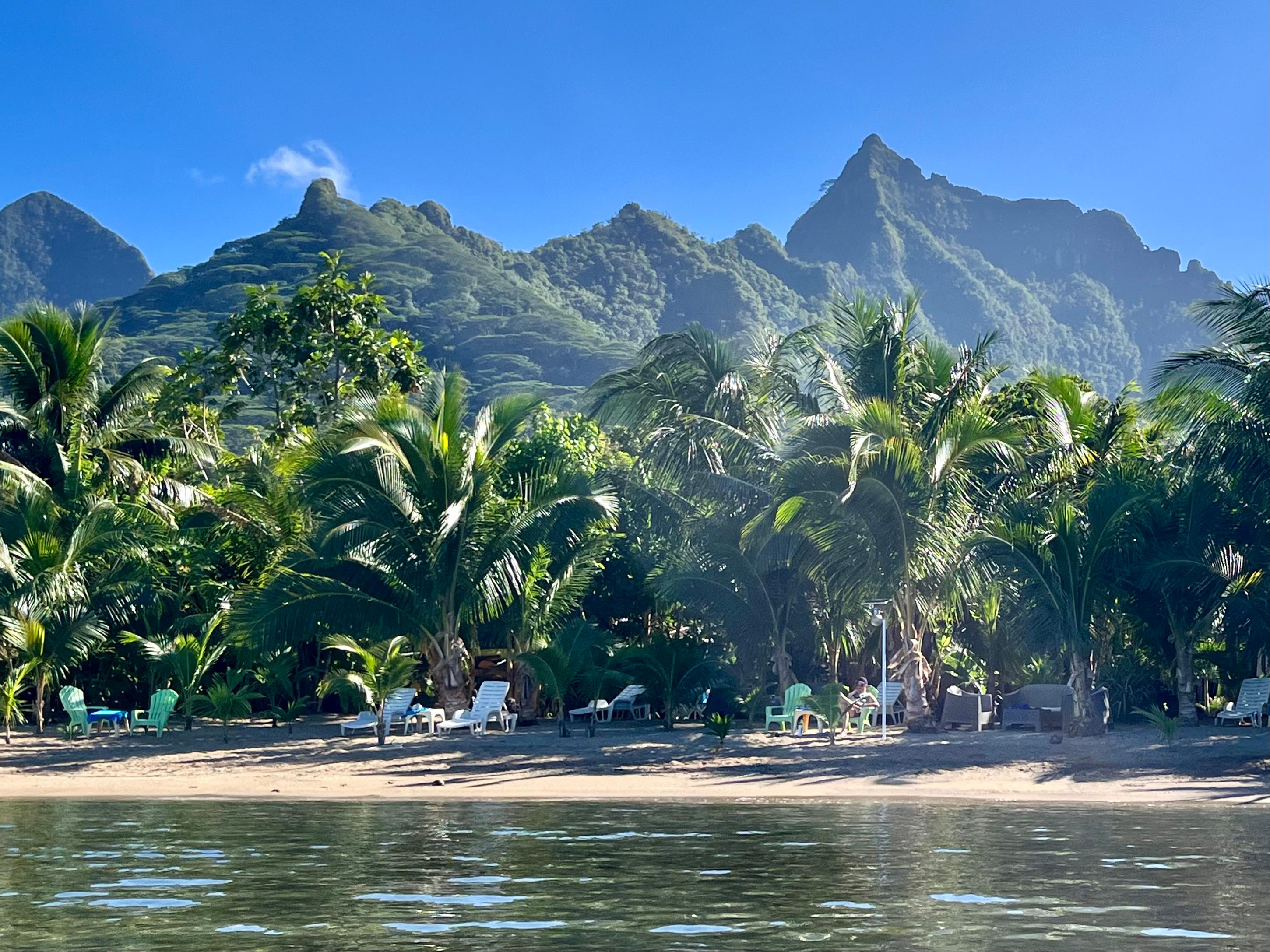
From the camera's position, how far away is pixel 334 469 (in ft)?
62.1

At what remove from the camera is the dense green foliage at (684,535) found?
18406mm

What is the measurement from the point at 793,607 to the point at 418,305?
91.2m

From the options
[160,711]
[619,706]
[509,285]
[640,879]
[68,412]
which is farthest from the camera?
[509,285]

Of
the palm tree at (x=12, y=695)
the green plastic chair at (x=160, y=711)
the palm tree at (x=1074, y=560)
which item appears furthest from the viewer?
the green plastic chair at (x=160, y=711)

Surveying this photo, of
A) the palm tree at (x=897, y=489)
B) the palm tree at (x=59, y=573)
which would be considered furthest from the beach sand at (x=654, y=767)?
the palm tree at (x=897, y=489)

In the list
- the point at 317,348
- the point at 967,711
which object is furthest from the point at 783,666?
the point at 317,348

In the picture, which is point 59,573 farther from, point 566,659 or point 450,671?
point 566,659

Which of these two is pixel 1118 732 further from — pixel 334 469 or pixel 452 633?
pixel 334 469

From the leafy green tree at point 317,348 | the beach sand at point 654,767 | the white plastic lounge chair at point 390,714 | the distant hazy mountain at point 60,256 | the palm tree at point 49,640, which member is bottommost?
the beach sand at point 654,767

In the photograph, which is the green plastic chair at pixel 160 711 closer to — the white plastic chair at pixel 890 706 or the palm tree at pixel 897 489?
the palm tree at pixel 897 489

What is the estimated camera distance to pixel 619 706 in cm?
2159

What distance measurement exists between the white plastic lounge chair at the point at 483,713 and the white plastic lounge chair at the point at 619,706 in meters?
1.07

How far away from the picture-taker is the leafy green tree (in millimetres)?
27656

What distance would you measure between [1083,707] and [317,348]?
1654 cm
